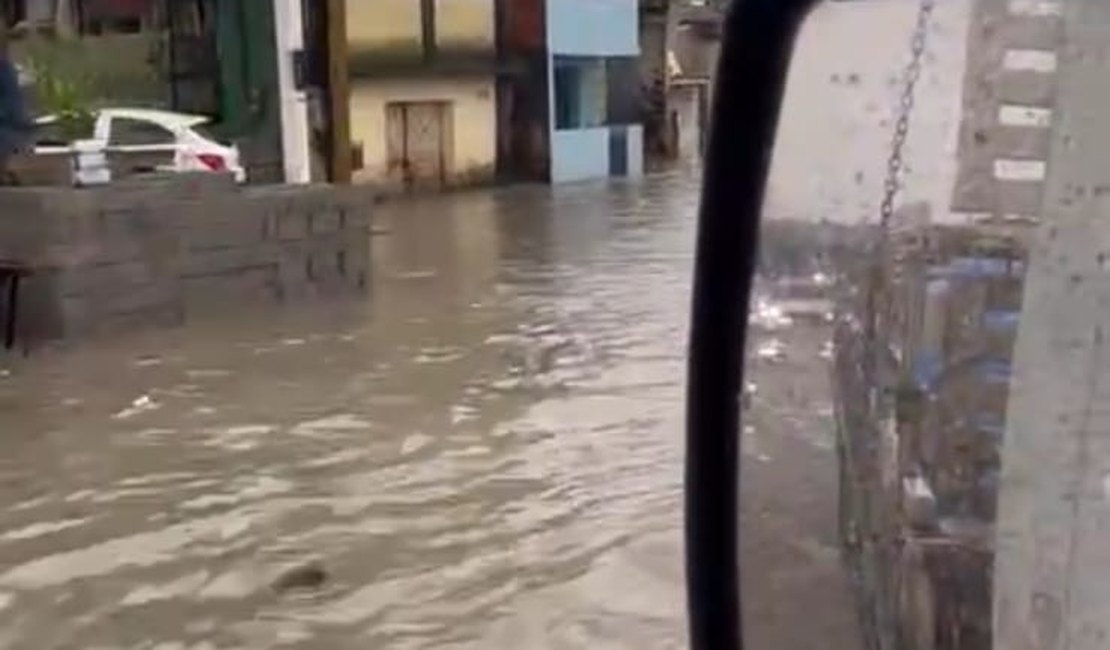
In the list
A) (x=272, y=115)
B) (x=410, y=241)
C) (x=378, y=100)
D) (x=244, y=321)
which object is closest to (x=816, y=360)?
(x=244, y=321)

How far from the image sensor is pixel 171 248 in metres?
12.3

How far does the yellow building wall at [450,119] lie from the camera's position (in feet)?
96.4

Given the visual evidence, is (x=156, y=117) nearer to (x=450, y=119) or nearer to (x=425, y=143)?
(x=425, y=143)

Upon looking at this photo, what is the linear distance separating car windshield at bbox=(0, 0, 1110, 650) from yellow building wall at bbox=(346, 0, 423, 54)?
6.75 meters

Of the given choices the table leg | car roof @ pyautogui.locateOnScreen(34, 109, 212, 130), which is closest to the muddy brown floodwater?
the table leg

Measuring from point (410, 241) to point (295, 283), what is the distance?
6.03m

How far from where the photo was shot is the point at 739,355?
67.5 inches

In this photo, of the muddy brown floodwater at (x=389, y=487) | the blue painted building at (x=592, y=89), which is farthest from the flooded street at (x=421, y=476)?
the blue painted building at (x=592, y=89)

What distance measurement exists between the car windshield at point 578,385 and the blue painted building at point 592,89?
10.9 m

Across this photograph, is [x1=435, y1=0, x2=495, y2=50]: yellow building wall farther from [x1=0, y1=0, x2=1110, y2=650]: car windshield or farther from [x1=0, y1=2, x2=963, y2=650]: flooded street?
[x1=0, y1=2, x2=963, y2=650]: flooded street

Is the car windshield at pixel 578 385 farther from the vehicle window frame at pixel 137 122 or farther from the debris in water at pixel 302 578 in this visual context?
the vehicle window frame at pixel 137 122

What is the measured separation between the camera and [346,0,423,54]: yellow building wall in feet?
95.6

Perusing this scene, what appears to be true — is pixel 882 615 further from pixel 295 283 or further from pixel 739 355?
pixel 295 283

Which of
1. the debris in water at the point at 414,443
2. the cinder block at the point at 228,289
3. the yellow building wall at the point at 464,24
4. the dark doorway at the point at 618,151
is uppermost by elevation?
the yellow building wall at the point at 464,24
